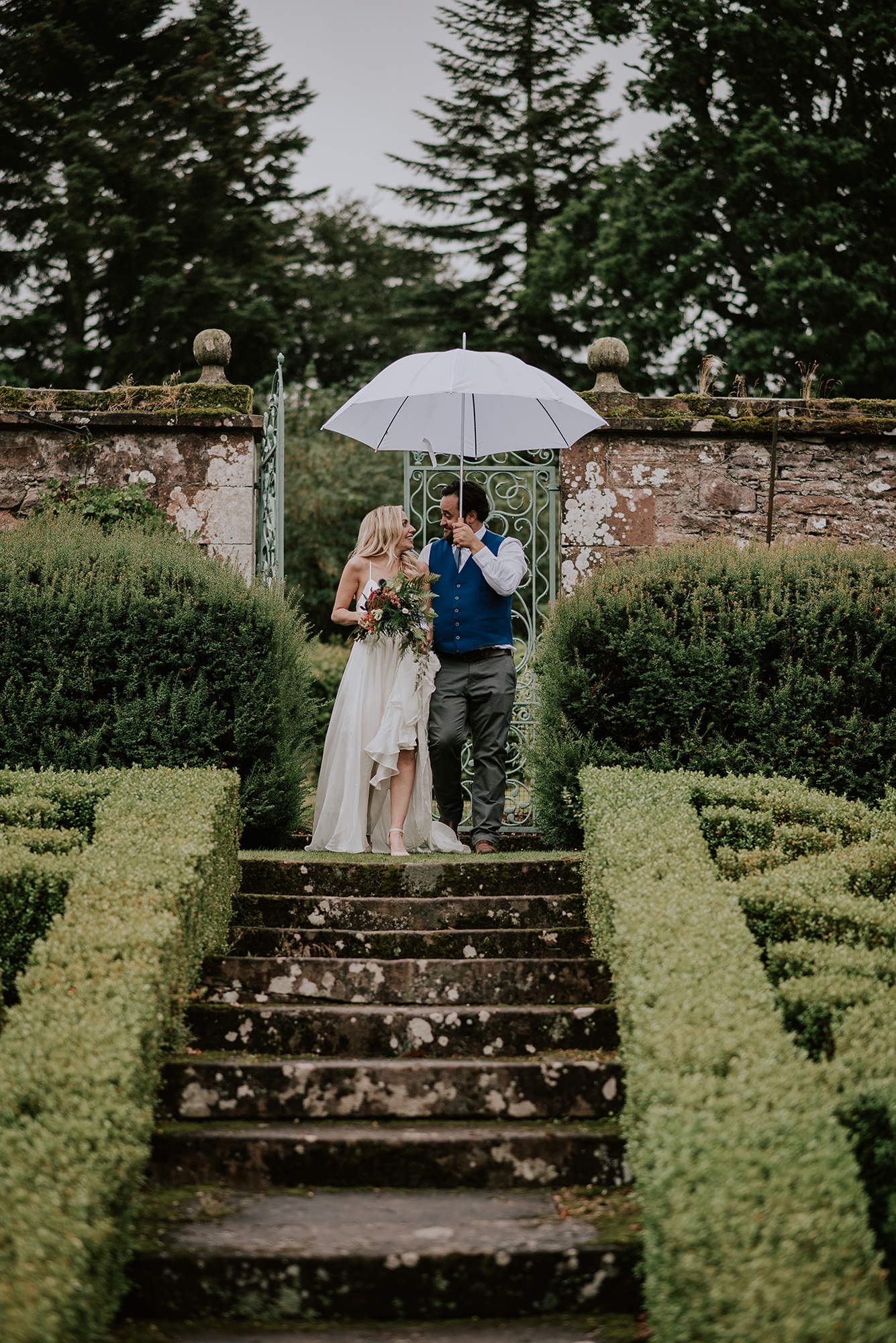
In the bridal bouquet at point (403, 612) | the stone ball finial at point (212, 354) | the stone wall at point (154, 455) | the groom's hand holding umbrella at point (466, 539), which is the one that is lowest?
the bridal bouquet at point (403, 612)

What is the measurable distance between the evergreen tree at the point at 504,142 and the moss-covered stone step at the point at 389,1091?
18.8m

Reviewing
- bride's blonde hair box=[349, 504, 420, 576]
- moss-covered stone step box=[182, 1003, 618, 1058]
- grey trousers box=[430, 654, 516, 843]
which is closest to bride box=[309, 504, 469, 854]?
bride's blonde hair box=[349, 504, 420, 576]

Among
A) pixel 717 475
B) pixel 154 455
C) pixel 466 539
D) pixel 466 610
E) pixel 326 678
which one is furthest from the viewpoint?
pixel 326 678

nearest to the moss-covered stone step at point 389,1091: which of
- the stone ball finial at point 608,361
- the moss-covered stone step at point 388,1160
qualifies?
the moss-covered stone step at point 388,1160

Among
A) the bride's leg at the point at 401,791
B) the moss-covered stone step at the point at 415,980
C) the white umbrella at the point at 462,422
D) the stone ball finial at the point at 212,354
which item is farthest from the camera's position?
the stone ball finial at the point at 212,354

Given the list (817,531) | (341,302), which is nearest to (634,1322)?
(817,531)

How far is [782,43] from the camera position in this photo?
53.0 feet

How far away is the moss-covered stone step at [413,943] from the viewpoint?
16.4ft

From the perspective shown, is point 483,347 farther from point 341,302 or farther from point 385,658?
point 385,658

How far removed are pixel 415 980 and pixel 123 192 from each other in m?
16.8

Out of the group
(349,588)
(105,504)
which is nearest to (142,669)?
(349,588)

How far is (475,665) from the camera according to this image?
262 inches

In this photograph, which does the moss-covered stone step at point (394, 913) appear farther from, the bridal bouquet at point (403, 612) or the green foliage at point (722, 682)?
the bridal bouquet at point (403, 612)

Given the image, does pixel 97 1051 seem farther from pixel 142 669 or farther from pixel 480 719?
pixel 480 719
